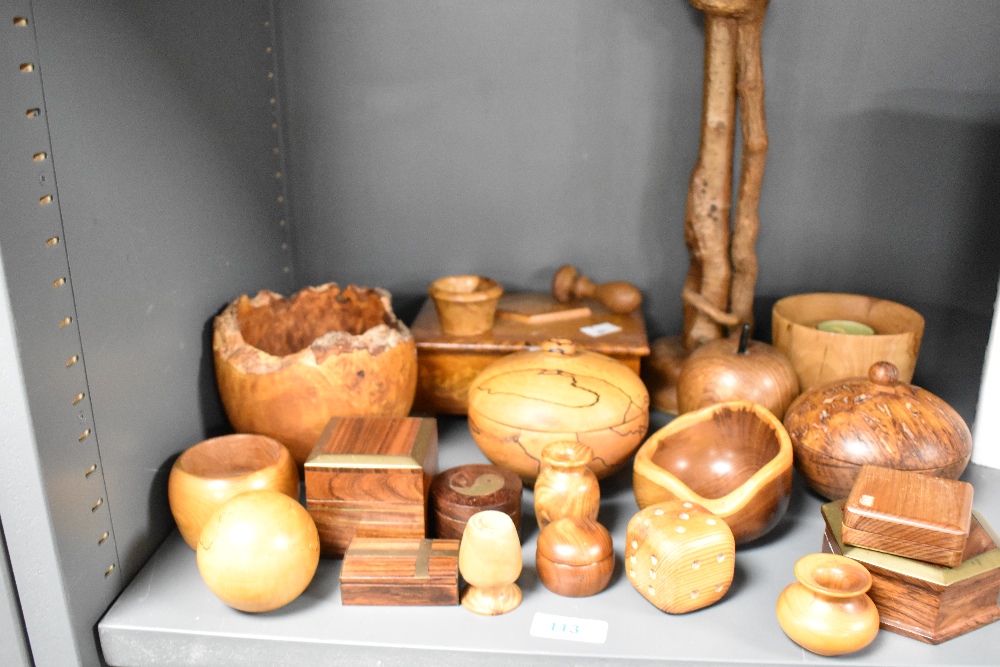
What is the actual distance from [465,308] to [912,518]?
625mm

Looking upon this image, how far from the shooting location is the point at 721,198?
1217 millimetres

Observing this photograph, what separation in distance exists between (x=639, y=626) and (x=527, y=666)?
116 millimetres

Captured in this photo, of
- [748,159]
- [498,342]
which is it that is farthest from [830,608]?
[748,159]

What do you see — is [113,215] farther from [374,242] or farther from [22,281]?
[374,242]

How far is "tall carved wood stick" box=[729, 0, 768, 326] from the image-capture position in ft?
3.74

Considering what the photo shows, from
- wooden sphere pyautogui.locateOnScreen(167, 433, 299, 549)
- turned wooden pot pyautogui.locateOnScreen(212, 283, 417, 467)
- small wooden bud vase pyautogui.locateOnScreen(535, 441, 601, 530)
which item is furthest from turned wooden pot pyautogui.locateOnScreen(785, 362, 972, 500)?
wooden sphere pyautogui.locateOnScreen(167, 433, 299, 549)

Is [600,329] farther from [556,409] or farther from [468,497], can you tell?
[468,497]

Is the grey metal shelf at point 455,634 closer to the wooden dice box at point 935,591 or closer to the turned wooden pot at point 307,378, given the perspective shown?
the wooden dice box at point 935,591

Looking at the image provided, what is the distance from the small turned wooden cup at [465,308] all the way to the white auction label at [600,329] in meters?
0.14

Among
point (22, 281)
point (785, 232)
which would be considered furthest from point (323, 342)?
point (785, 232)

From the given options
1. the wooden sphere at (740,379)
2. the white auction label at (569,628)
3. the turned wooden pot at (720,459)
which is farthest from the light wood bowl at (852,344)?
the white auction label at (569,628)

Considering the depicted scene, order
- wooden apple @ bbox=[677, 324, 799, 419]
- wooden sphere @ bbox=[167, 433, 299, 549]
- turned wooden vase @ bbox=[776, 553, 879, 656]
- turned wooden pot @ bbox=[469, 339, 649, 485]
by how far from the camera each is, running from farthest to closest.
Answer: wooden apple @ bbox=[677, 324, 799, 419]
turned wooden pot @ bbox=[469, 339, 649, 485]
wooden sphere @ bbox=[167, 433, 299, 549]
turned wooden vase @ bbox=[776, 553, 879, 656]

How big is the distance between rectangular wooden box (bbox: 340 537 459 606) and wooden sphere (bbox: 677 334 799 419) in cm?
43

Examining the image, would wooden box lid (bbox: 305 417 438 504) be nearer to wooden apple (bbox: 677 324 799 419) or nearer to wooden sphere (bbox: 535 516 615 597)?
wooden sphere (bbox: 535 516 615 597)
